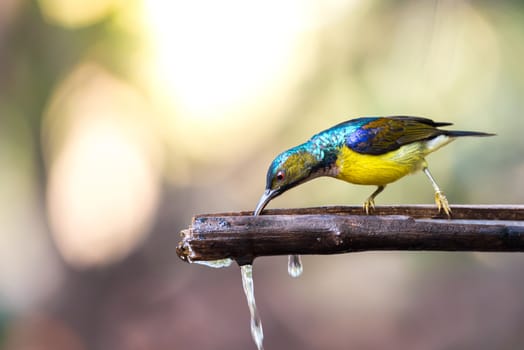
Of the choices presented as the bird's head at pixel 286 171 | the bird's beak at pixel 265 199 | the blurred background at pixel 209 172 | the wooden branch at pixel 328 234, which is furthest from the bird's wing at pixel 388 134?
the blurred background at pixel 209 172

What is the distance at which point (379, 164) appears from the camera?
444 cm

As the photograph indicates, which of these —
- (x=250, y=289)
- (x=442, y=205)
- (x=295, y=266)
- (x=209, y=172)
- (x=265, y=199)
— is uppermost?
(x=265, y=199)

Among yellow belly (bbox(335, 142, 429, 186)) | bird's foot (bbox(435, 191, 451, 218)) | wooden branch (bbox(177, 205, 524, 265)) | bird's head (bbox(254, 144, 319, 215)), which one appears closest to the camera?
wooden branch (bbox(177, 205, 524, 265))

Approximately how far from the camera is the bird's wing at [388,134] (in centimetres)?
442

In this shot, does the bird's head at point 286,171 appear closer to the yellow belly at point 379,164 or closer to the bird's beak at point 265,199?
the bird's beak at point 265,199

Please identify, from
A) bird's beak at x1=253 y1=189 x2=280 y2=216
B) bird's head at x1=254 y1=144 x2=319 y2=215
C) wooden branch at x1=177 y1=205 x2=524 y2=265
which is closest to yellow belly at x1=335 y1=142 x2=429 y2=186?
bird's head at x1=254 y1=144 x2=319 y2=215

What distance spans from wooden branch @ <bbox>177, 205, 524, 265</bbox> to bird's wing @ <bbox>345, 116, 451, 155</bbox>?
880 millimetres

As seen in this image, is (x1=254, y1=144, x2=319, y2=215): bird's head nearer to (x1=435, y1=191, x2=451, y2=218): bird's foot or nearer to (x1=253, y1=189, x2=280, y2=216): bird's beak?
(x1=253, y1=189, x2=280, y2=216): bird's beak

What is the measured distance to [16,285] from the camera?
1215 cm

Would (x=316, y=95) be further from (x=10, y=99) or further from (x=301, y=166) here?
(x=301, y=166)

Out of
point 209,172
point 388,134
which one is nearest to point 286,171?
point 388,134

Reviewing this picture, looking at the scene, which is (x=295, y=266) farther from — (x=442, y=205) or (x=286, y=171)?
(x=442, y=205)

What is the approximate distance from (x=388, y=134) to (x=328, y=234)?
4.34 feet

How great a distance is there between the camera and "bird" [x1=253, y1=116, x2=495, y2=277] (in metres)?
4.21
